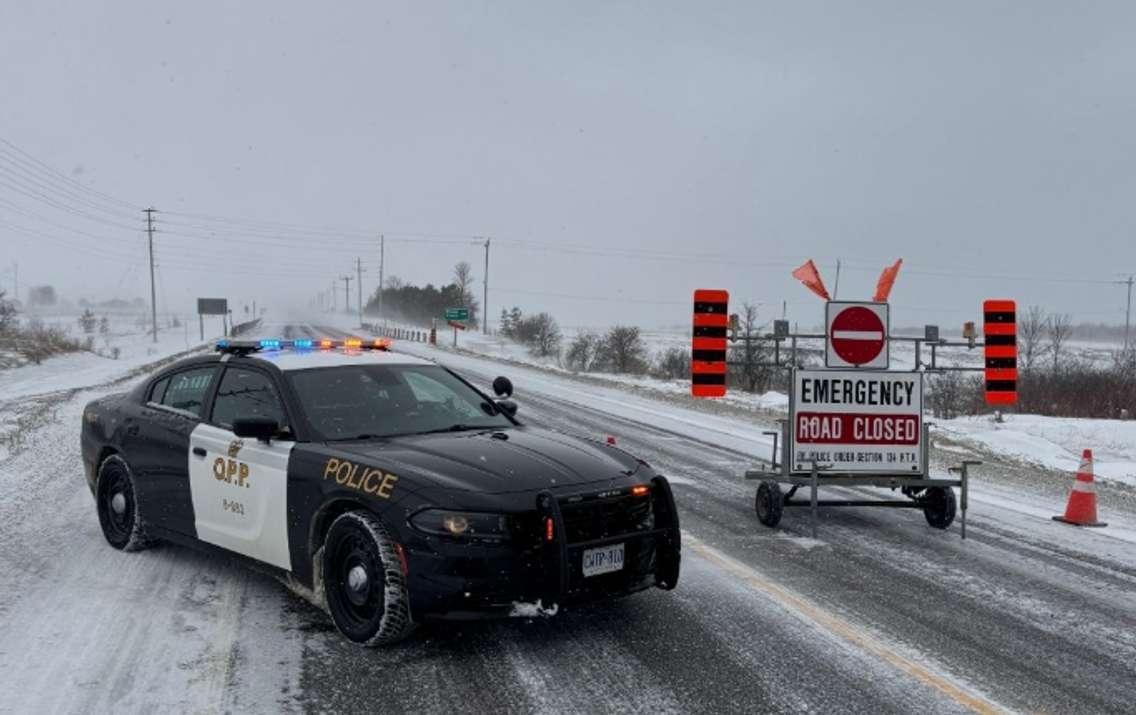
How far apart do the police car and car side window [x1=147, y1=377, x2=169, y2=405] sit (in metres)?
0.01

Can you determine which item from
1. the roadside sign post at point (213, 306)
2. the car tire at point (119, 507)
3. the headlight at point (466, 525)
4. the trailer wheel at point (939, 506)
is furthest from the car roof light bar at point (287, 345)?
the roadside sign post at point (213, 306)

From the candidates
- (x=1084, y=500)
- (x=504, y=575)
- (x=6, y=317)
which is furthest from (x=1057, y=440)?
(x=6, y=317)

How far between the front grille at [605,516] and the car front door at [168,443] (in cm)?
280

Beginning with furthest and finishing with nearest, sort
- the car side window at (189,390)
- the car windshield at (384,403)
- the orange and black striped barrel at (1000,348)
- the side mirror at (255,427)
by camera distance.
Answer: the orange and black striped barrel at (1000,348), the car side window at (189,390), the car windshield at (384,403), the side mirror at (255,427)

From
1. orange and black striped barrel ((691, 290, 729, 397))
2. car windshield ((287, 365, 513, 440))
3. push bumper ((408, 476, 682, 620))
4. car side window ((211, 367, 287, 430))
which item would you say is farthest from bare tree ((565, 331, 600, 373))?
push bumper ((408, 476, 682, 620))

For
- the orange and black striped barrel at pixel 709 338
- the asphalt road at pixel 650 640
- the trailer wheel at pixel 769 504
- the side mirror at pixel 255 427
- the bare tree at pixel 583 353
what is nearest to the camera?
the asphalt road at pixel 650 640

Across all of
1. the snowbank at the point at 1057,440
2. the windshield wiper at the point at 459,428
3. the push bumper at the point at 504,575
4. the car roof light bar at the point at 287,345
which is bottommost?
the snowbank at the point at 1057,440

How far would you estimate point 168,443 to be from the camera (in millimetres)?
6109

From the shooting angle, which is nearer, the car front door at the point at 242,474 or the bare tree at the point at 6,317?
the car front door at the point at 242,474

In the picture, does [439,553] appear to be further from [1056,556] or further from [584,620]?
[1056,556]

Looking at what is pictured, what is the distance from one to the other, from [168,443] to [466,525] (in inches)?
111

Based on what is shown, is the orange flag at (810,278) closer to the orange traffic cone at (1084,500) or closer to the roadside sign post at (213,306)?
the orange traffic cone at (1084,500)

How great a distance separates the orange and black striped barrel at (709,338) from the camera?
36.0 ft

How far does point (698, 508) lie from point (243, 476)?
4.58 meters
